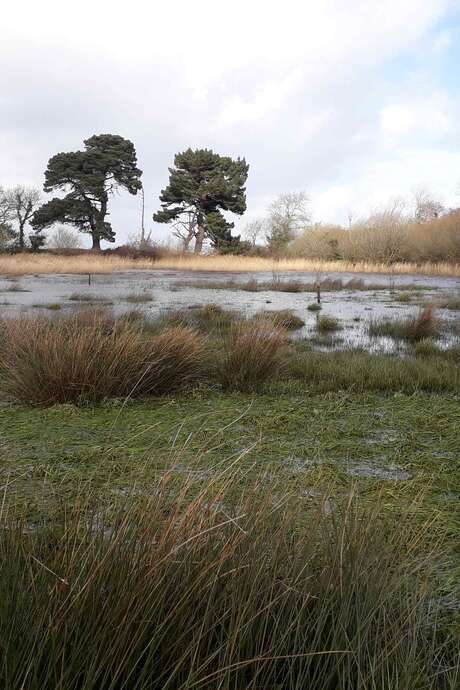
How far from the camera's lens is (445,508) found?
2.32m

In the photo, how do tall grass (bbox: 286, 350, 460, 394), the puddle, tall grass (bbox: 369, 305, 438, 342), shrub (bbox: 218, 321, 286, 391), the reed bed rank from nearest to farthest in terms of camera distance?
the puddle, shrub (bbox: 218, 321, 286, 391), tall grass (bbox: 286, 350, 460, 394), tall grass (bbox: 369, 305, 438, 342), the reed bed

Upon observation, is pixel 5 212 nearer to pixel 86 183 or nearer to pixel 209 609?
pixel 86 183

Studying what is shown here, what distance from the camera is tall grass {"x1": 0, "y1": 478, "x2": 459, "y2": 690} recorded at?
40.2 inches

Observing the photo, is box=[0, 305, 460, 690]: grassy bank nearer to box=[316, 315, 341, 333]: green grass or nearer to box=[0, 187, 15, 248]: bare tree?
box=[316, 315, 341, 333]: green grass

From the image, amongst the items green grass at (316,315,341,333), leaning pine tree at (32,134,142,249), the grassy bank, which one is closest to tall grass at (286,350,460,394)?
the grassy bank

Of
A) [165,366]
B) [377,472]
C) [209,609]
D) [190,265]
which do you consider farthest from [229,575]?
[190,265]

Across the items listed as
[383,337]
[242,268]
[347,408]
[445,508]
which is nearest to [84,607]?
[445,508]

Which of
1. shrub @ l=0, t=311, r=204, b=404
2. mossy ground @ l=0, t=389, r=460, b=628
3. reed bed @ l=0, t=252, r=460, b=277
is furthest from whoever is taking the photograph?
reed bed @ l=0, t=252, r=460, b=277

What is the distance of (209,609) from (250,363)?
11.0 ft

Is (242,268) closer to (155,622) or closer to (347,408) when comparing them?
(347,408)

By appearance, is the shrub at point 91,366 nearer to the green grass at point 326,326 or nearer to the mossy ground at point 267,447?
the mossy ground at point 267,447

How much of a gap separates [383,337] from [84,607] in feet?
22.5

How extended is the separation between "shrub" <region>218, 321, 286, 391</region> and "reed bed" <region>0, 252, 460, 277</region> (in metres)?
21.6

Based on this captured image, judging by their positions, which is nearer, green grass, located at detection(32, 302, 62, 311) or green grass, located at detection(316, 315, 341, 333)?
green grass, located at detection(316, 315, 341, 333)
